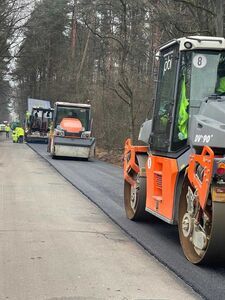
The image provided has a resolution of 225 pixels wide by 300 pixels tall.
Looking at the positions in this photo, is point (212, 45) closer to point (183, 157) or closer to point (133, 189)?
point (183, 157)

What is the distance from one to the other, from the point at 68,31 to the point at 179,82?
50730 mm

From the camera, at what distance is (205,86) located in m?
6.44

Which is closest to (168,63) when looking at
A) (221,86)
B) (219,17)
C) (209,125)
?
(221,86)

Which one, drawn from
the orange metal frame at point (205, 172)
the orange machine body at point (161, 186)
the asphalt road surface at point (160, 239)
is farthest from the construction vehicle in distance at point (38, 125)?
the orange metal frame at point (205, 172)

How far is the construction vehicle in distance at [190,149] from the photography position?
5293 mm

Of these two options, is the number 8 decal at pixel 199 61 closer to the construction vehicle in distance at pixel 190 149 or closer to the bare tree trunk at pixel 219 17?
the construction vehicle in distance at pixel 190 149

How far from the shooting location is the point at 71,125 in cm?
2344

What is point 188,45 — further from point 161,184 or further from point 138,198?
point 138,198

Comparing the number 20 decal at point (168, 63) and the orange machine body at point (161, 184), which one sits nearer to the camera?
the orange machine body at point (161, 184)

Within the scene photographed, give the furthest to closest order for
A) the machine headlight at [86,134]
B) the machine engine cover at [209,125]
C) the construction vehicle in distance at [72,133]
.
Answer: the machine headlight at [86,134]
the construction vehicle in distance at [72,133]
the machine engine cover at [209,125]

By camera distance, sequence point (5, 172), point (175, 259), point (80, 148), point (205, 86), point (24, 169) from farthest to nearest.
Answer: point (80, 148), point (24, 169), point (5, 172), point (205, 86), point (175, 259)

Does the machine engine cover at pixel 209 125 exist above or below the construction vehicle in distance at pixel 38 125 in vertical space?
above

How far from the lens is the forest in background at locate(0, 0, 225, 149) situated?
17.2 m

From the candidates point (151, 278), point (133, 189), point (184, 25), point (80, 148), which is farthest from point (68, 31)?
point (151, 278)
